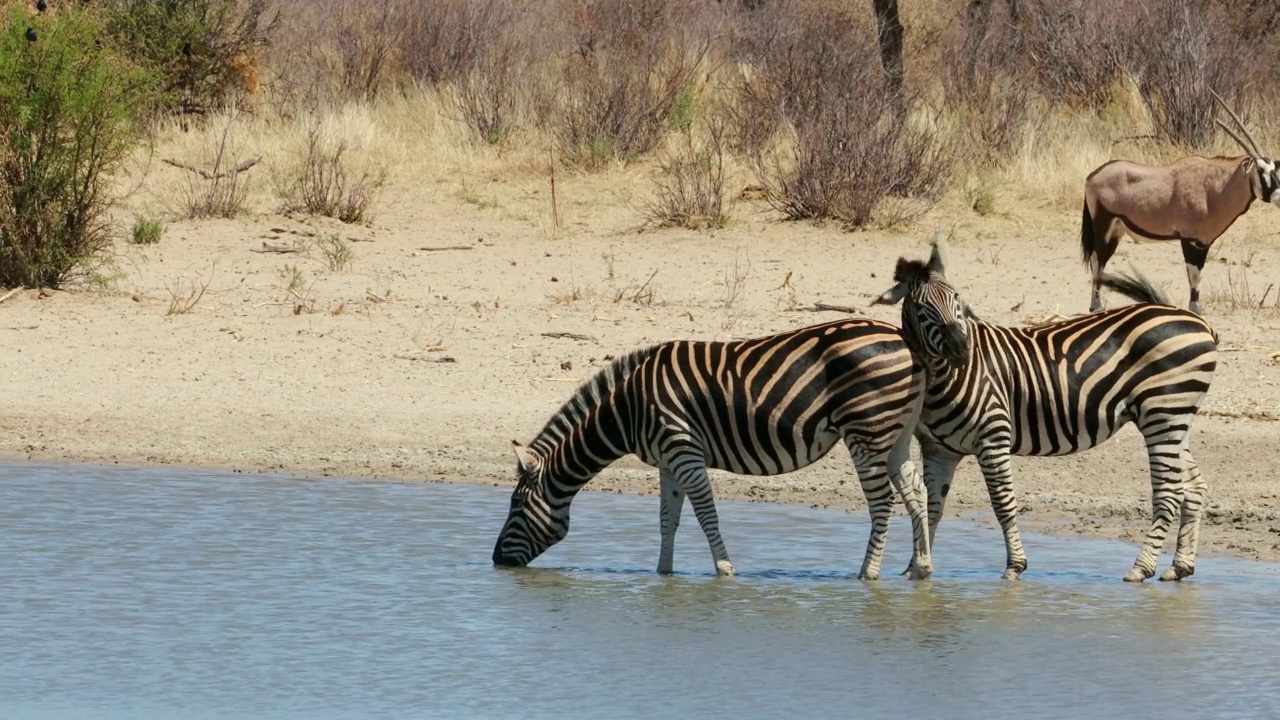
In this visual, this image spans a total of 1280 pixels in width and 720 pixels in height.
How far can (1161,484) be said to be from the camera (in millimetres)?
7363

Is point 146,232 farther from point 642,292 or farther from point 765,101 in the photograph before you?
point 765,101

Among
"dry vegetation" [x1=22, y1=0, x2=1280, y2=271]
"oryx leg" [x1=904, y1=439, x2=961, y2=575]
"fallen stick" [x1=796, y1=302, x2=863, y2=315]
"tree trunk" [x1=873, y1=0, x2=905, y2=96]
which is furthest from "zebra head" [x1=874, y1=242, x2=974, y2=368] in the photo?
"tree trunk" [x1=873, y1=0, x2=905, y2=96]

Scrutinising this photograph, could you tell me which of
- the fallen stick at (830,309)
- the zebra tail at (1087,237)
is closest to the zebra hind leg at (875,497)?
the fallen stick at (830,309)

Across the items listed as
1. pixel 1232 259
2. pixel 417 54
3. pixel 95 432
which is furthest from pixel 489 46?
pixel 95 432

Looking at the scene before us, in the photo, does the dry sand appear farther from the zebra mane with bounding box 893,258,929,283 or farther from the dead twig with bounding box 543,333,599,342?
the zebra mane with bounding box 893,258,929,283

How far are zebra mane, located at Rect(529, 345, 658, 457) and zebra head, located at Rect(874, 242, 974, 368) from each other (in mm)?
1008

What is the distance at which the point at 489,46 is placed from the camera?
21.5 metres

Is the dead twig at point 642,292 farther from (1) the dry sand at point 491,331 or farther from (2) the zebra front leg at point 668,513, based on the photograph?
(2) the zebra front leg at point 668,513

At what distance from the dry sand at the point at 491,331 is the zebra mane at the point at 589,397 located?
1.13 metres

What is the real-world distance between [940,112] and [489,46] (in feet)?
19.7

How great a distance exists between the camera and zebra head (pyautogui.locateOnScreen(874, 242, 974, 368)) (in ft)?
23.0

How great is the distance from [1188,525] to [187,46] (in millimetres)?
14443

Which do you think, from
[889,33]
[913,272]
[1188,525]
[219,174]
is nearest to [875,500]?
[913,272]

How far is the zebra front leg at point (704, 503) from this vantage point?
23.7ft
